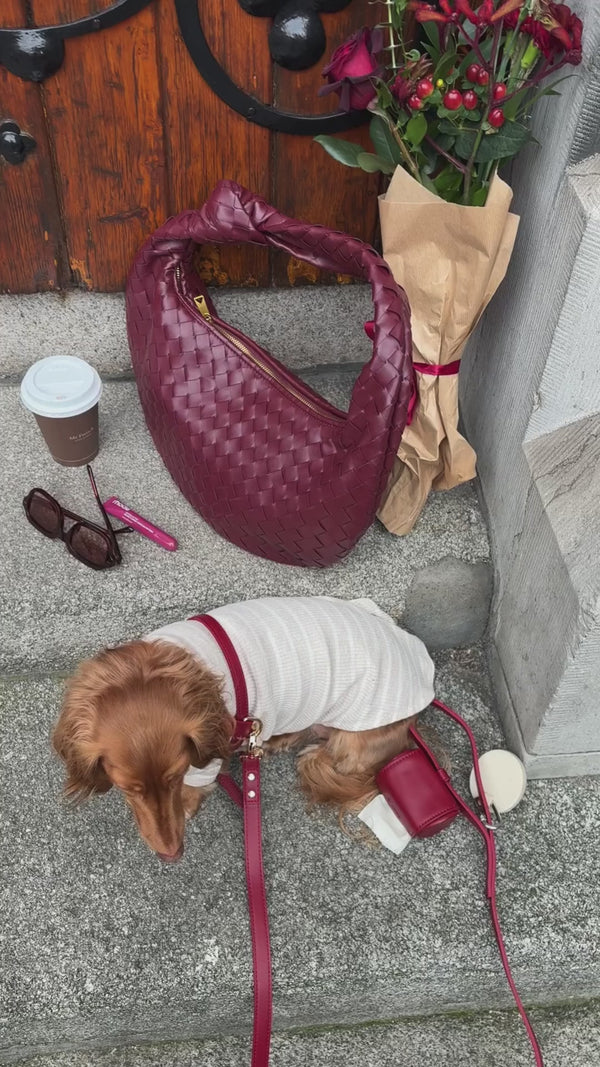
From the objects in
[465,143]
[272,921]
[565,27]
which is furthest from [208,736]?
[565,27]

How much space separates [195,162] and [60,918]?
163 centimetres

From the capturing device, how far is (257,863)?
1655mm

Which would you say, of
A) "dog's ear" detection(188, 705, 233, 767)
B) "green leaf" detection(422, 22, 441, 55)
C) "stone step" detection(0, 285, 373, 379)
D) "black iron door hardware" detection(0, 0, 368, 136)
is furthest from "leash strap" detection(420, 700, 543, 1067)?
"black iron door hardware" detection(0, 0, 368, 136)

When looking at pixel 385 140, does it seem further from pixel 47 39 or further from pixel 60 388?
pixel 60 388

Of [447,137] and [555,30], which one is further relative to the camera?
[447,137]

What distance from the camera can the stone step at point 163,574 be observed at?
6.48ft

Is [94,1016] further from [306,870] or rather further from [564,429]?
[564,429]

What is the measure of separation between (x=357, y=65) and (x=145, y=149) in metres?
0.59

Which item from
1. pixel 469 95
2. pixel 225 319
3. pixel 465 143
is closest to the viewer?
pixel 469 95

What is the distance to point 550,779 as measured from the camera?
194 cm

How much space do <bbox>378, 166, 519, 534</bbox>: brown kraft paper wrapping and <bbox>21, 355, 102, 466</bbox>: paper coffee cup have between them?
71cm

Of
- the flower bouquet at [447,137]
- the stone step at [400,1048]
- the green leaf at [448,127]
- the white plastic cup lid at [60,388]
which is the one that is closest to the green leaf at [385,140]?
the flower bouquet at [447,137]

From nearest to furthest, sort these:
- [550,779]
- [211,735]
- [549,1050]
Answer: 1. [211,735]
2. [549,1050]
3. [550,779]

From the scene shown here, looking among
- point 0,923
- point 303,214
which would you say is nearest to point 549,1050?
point 0,923
